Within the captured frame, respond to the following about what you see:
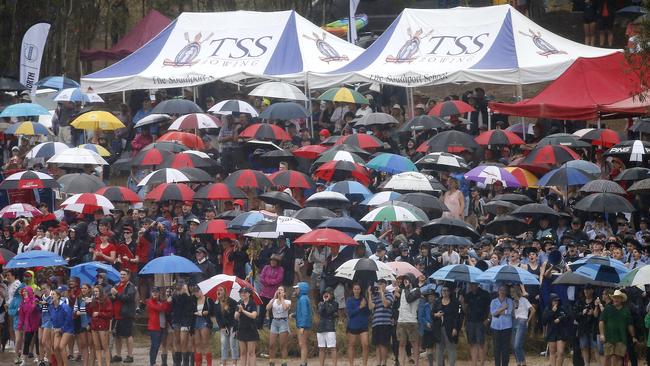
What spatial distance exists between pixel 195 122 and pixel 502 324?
1081 cm

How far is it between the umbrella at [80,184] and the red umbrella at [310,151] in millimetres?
4134


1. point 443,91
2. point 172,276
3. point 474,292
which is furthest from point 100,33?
point 474,292

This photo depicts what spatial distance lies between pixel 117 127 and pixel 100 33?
18.5 m

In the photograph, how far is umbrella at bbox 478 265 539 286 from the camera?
20.2 metres

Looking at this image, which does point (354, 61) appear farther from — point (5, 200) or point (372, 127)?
point (5, 200)

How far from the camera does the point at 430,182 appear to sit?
966 inches

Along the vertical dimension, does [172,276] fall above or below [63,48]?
below

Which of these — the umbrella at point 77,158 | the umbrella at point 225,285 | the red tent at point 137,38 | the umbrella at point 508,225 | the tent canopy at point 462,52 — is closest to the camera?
the umbrella at point 225,285

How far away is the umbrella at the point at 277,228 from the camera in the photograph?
894 inches

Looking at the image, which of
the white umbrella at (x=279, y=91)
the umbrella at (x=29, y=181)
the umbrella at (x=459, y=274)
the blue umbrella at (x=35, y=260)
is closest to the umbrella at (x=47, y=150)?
the umbrella at (x=29, y=181)

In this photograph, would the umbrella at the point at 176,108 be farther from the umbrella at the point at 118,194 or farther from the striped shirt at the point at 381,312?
the striped shirt at the point at 381,312

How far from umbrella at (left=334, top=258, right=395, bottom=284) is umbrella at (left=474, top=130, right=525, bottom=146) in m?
6.07

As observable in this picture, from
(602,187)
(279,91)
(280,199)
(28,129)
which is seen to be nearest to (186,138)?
(279,91)

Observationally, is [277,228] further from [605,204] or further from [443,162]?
[605,204]
